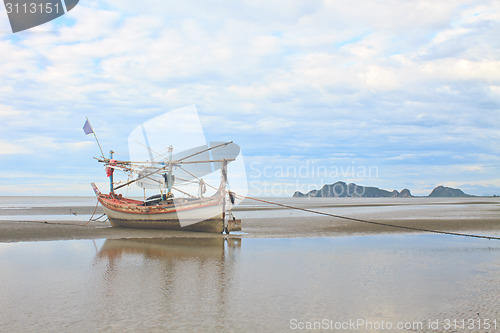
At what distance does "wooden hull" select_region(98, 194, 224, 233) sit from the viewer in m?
27.6

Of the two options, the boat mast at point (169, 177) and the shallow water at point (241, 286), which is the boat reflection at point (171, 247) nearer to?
the shallow water at point (241, 286)

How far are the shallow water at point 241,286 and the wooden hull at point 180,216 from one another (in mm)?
5543

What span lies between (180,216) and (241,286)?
15.7m

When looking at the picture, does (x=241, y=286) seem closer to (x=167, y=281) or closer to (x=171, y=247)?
(x=167, y=281)

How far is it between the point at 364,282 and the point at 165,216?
18.2 metres

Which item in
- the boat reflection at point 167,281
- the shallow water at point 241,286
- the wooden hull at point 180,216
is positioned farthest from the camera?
the wooden hull at point 180,216

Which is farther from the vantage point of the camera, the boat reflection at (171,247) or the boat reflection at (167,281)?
the boat reflection at (171,247)

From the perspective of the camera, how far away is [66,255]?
19562mm

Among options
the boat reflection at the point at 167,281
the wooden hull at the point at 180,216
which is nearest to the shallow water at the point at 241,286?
the boat reflection at the point at 167,281

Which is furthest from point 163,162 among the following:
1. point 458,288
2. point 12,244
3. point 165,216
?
point 458,288

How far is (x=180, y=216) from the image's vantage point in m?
28.1

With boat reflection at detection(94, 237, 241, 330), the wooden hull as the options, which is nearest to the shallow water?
boat reflection at detection(94, 237, 241, 330)

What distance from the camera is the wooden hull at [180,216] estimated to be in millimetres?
27625

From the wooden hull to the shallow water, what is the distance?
18.2 feet
